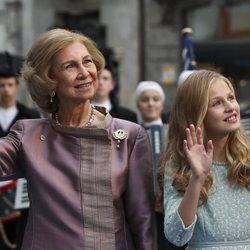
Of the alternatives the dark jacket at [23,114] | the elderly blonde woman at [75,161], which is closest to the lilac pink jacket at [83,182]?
the elderly blonde woman at [75,161]

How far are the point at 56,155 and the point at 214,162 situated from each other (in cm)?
64

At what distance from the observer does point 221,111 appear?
2971mm

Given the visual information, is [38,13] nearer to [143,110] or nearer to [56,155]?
[143,110]

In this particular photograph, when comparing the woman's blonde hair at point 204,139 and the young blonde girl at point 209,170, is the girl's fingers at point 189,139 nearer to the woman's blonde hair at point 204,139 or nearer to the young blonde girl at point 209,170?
the young blonde girl at point 209,170

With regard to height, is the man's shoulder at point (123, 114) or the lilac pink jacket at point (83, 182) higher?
the lilac pink jacket at point (83, 182)

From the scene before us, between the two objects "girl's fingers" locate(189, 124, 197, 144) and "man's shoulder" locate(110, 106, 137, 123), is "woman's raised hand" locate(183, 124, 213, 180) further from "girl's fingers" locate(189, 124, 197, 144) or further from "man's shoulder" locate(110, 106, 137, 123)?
"man's shoulder" locate(110, 106, 137, 123)

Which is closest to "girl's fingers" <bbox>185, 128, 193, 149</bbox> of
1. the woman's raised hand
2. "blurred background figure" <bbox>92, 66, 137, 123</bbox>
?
the woman's raised hand

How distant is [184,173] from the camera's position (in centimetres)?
295

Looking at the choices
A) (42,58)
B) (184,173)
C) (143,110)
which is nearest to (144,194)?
(184,173)

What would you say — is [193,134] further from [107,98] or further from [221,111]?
[107,98]

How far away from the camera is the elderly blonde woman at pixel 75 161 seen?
2.88 m

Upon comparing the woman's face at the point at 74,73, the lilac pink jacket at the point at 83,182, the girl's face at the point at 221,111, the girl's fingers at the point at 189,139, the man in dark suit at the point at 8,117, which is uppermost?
the woman's face at the point at 74,73

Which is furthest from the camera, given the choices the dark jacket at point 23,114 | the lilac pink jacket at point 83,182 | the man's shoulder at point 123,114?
the man's shoulder at point 123,114

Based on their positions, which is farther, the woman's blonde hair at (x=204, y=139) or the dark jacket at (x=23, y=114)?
the dark jacket at (x=23, y=114)
